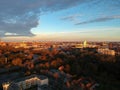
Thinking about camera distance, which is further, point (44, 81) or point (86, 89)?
point (44, 81)

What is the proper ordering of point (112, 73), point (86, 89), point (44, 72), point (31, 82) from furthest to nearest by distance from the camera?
point (112, 73) < point (44, 72) < point (31, 82) < point (86, 89)

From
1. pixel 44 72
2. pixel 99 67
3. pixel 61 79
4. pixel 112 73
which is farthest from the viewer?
pixel 99 67

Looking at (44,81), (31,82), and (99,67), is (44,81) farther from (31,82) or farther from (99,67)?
(99,67)

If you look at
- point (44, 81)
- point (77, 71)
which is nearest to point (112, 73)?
point (77, 71)

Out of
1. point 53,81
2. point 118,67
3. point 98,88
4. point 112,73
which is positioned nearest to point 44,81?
point 53,81

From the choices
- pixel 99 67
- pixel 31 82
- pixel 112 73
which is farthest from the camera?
pixel 99 67

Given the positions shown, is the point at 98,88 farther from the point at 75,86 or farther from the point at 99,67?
the point at 99,67

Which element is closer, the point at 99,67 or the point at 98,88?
the point at 98,88

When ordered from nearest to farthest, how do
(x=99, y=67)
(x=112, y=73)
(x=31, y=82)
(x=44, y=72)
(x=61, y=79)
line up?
(x=31, y=82) → (x=61, y=79) → (x=44, y=72) → (x=112, y=73) → (x=99, y=67)
